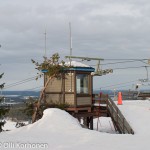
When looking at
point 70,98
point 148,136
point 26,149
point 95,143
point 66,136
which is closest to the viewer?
point 26,149

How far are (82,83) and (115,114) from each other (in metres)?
3.03

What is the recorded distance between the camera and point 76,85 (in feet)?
73.5

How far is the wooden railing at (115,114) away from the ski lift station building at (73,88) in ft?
2.40

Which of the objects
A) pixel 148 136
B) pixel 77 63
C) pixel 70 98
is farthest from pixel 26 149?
pixel 77 63

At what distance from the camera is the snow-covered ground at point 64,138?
13.3m

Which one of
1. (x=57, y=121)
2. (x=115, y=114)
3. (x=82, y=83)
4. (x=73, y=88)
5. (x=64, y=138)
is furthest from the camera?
(x=82, y=83)

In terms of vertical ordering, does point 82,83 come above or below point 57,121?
above

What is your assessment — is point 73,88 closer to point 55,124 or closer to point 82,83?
point 82,83

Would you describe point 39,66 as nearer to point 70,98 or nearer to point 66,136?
point 70,98

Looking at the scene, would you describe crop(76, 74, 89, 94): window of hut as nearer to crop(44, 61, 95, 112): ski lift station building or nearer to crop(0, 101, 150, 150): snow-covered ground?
crop(44, 61, 95, 112): ski lift station building

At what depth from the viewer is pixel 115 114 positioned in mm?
21500

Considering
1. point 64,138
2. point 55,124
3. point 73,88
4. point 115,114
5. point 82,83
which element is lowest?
point 64,138

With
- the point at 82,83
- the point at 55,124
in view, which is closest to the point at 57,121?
the point at 55,124

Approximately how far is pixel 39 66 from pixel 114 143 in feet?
32.0
